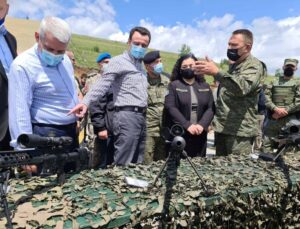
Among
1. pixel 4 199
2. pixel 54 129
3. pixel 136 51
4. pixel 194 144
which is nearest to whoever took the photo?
pixel 4 199

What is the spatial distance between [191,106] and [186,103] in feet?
0.23

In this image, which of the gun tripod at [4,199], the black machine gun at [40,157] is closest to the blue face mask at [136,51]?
the black machine gun at [40,157]

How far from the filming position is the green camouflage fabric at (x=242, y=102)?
141 inches

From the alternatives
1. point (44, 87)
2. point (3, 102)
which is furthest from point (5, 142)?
point (44, 87)

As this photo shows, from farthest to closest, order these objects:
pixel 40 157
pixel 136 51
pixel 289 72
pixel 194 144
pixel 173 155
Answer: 1. pixel 289 72
2. pixel 194 144
3. pixel 136 51
4. pixel 173 155
5. pixel 40 157

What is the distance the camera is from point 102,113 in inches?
164

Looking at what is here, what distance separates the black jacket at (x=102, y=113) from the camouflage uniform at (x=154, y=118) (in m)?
0.85

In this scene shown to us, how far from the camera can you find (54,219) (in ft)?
5.48

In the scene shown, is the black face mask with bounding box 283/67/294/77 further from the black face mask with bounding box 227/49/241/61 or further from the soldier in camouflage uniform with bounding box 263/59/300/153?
the black face mask with bounding box 227/49/241/61

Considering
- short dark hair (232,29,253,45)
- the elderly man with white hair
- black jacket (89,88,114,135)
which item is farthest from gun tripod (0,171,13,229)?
short dark hair (232,29,253,45)

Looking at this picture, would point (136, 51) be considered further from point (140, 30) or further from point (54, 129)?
point (54, 129)

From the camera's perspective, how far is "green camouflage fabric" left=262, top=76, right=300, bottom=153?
19.1 feet

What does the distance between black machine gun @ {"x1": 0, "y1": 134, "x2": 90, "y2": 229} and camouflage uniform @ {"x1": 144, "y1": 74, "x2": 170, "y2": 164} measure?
2.45 metres

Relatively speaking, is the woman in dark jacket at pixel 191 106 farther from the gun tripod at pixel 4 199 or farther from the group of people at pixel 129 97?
the gun tripod at pixel 4 199
